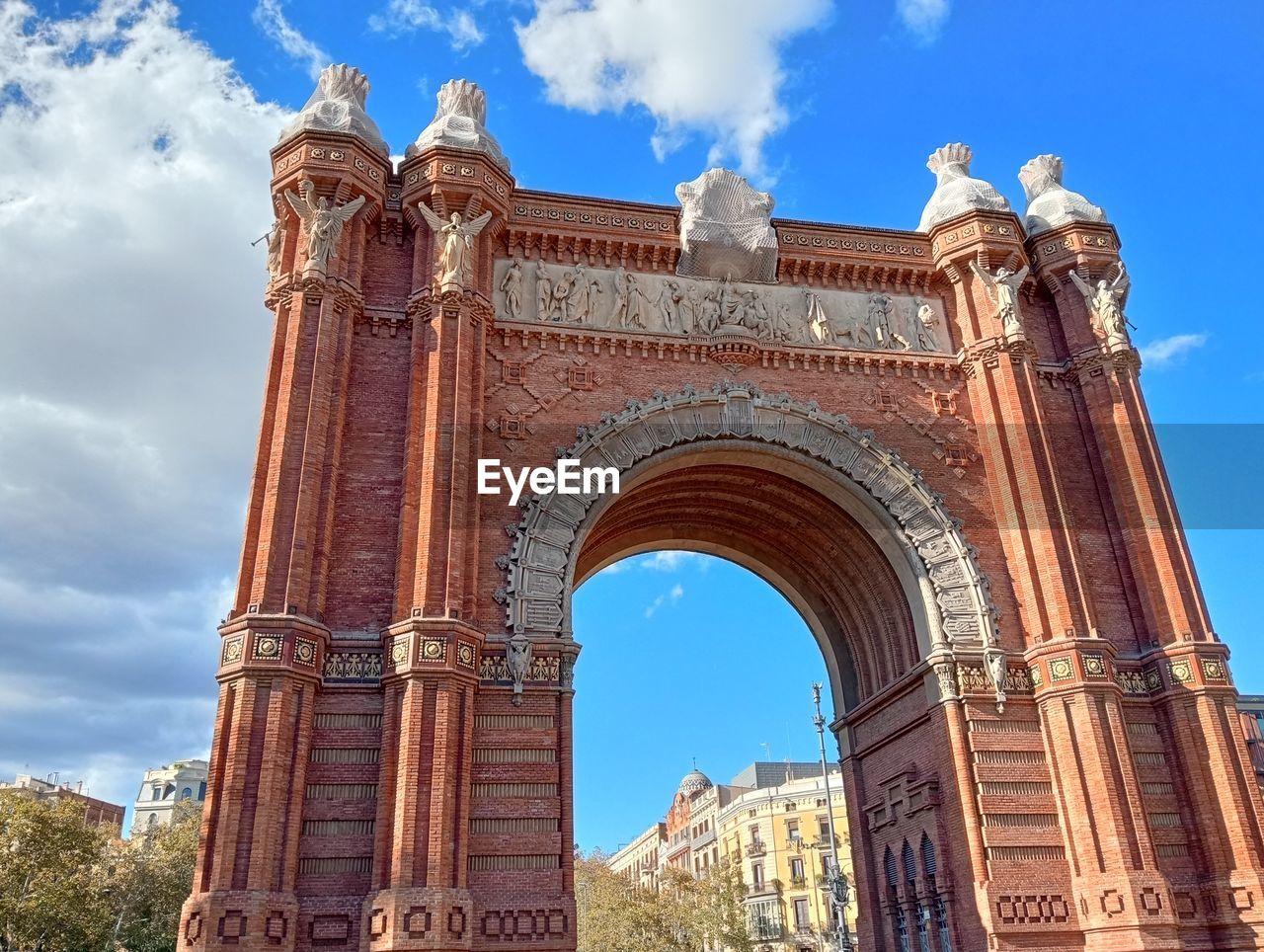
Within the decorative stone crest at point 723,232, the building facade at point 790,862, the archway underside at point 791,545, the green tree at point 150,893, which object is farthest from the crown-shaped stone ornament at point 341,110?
the building facade at point 790,862

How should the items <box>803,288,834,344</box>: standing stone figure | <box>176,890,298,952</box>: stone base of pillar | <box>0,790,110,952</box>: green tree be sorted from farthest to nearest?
<box>0,790,110,952</box>: green tree < <box>803,288,834,344</box>: standing stone figure < <box>176,890,298,952</box>: stone base of pillar

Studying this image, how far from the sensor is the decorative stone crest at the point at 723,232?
20078 mm

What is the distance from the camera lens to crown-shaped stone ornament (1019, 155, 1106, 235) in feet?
69.7

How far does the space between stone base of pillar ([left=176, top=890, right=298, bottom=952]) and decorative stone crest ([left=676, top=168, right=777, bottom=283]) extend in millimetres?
13508

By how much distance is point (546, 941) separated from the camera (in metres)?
13.7

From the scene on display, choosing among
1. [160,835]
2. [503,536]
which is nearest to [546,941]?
[503,536]

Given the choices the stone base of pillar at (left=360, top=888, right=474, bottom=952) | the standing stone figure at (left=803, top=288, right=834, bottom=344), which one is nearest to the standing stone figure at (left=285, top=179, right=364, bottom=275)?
the standing stone figure at (left=803, top=288, right=834, bottom=344)

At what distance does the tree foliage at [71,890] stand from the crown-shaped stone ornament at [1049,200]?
91.9 feet

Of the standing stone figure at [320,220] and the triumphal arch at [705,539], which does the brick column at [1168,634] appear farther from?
the standing stone figure at [320,220]

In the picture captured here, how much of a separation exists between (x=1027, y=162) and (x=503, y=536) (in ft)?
50.6

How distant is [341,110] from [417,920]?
14.4 m

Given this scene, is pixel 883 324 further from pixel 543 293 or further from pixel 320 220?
pixel 320 220

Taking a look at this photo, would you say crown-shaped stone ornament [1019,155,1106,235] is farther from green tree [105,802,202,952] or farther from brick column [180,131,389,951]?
green tree [105,802,202,952]

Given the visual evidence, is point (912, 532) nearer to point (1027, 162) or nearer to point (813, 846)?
point (1027, 162)
